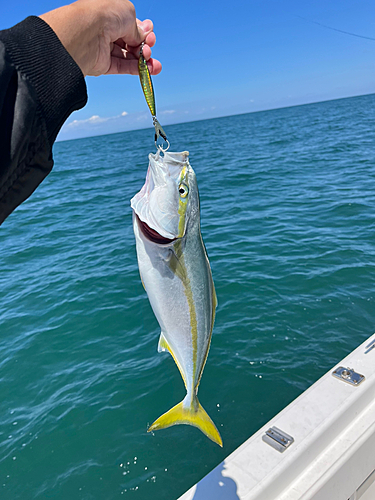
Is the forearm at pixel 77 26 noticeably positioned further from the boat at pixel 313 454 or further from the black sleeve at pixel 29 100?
the boat at pixel 313 454

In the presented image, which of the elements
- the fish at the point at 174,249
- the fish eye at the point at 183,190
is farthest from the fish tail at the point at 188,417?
the fish eye at the point at 183,190

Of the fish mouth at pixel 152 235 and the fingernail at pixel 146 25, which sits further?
the fingernail at pixel 146 25

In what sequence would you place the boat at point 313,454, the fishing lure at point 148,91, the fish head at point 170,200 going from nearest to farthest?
the fish head at point 170,200, the fishing lure at point 148,91, the boat at point 313,454

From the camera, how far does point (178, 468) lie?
392 centimetres

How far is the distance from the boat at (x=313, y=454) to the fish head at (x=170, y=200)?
181 centimetres

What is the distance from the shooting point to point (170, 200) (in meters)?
1.69

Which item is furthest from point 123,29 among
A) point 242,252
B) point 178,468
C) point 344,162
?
point 344,162

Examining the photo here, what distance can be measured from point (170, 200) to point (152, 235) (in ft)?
0.60

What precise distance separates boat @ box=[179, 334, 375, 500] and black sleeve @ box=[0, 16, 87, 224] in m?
2.30

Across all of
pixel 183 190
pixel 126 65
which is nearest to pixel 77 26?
pixel 183 190

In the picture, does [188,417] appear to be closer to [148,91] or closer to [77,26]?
[148,91]

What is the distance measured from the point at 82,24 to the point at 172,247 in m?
0.94

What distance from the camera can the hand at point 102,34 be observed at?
50.5 inches

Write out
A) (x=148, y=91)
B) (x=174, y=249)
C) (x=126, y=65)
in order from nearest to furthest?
(x=174, y=249) < (x=148, y=91) < (x=126, y=65)
